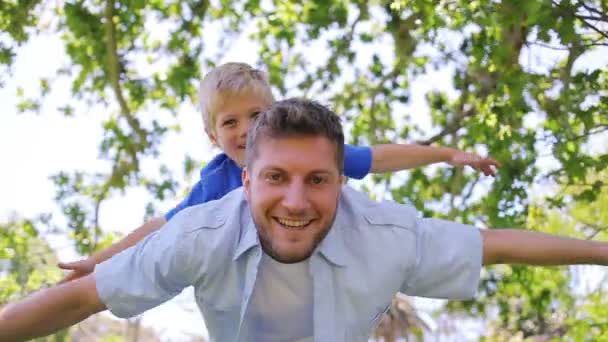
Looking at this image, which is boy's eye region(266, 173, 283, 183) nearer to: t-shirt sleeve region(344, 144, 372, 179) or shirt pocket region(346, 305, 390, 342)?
shirt pocket region(346, 305, 390, 342)

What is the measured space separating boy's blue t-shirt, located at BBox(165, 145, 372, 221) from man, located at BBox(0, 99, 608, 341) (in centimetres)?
65

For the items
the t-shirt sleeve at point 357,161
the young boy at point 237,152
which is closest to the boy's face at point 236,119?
the young boy at point 237,152

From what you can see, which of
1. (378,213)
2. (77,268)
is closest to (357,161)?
(378,213)

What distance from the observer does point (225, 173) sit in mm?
3859

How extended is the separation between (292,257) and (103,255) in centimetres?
87

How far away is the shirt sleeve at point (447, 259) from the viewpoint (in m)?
3.02

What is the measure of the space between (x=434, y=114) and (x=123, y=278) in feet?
18.9

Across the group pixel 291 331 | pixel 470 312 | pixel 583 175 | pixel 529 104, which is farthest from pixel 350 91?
pixel 291 331

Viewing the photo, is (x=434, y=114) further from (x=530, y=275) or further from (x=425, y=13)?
(x=425, y=13)

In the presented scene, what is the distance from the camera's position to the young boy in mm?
3777

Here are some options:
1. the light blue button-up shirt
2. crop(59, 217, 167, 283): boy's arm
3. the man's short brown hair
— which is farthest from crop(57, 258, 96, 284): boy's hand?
the man's short brown hair

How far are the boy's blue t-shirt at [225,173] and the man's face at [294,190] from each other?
2.69ft

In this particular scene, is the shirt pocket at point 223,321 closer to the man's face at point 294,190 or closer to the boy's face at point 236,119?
the man's face at point 294,190

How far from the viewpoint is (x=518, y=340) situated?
9492 millimetres
